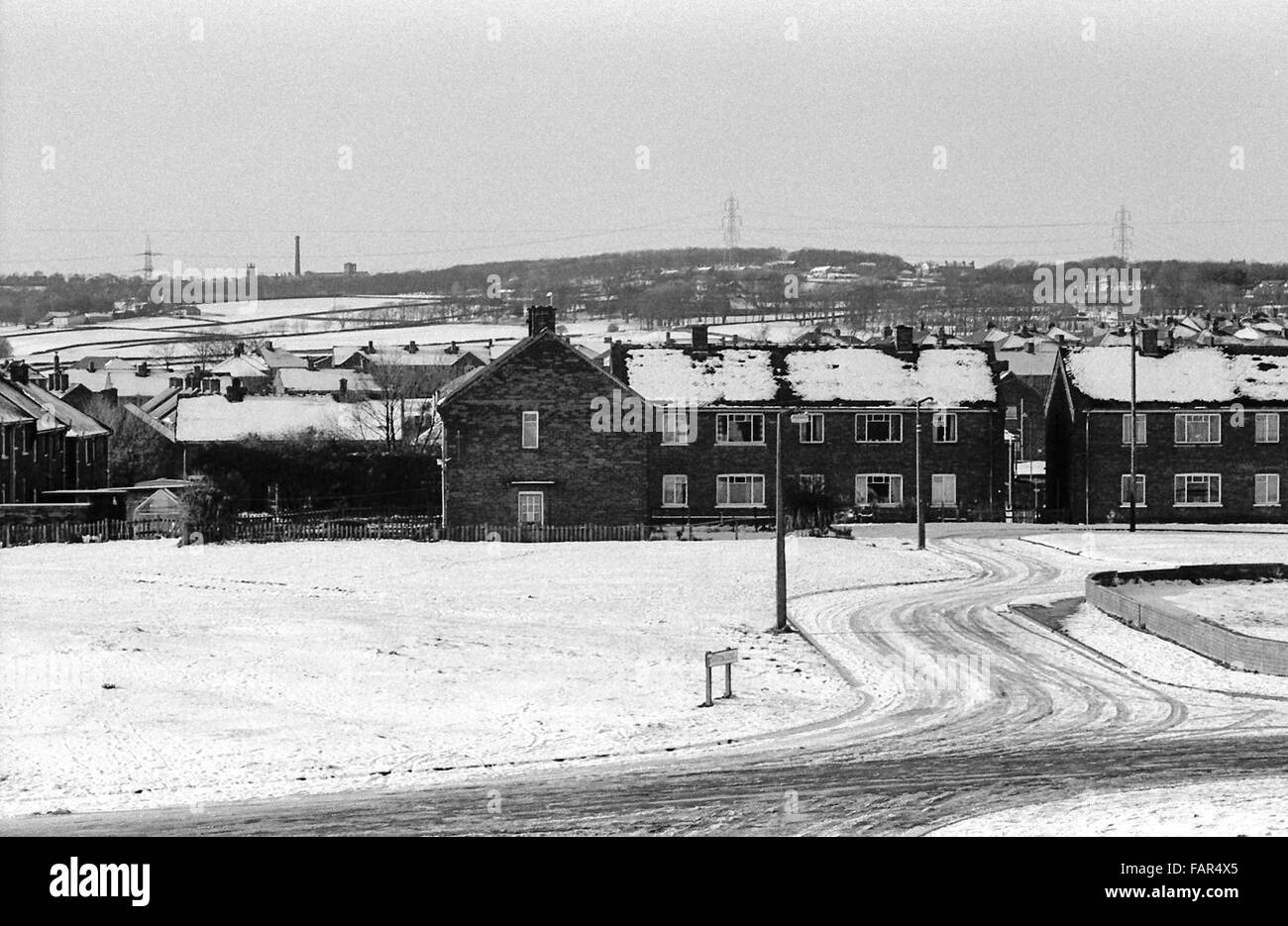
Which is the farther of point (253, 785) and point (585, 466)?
point (585, 466)

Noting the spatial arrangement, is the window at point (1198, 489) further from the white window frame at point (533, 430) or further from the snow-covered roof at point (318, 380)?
the snow-covered roof at point (318, 380)

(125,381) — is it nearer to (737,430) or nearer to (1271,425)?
(737,430)

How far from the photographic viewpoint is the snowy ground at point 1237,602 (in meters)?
40.8

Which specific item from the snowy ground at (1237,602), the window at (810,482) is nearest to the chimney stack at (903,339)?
the window at (810,482)

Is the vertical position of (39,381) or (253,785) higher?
(39,381)

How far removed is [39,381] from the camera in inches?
3880

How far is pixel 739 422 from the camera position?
7631 centimetres

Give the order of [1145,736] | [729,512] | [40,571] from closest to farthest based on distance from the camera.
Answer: [1145,736], [40,571], [729,512]

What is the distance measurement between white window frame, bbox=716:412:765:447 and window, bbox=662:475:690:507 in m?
2.33

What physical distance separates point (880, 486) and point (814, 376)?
588 cm
